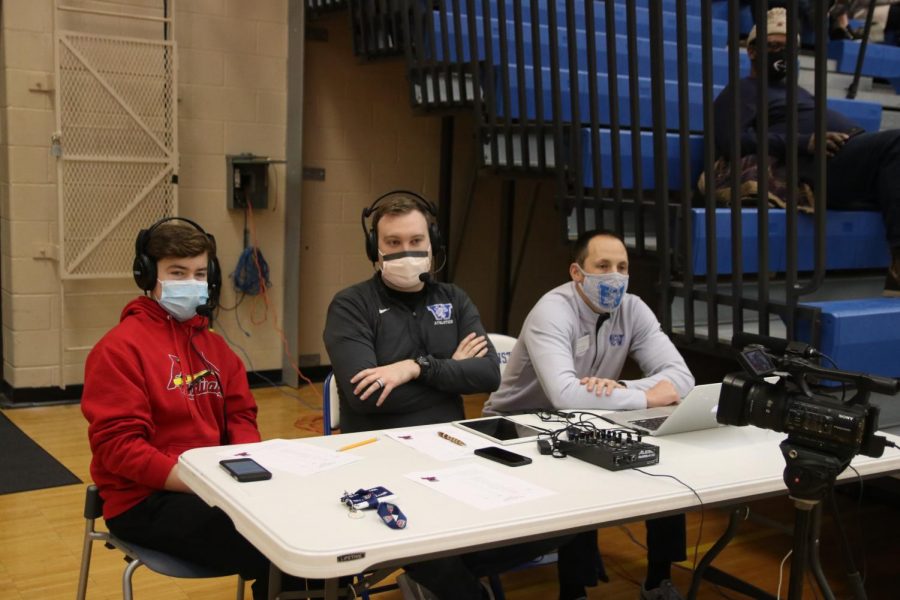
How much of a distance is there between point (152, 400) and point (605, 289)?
1.38 metres

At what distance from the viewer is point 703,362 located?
4.12m

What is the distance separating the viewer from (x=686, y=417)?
2258mm

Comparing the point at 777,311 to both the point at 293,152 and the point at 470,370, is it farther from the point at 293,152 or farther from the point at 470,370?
the point at 293,152

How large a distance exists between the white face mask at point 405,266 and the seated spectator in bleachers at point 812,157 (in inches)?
51.9

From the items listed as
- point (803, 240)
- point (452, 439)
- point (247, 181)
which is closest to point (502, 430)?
point (452, 439)

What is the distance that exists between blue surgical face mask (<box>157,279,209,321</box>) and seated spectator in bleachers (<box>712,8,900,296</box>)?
1968mm

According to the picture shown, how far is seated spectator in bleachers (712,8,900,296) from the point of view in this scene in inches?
134

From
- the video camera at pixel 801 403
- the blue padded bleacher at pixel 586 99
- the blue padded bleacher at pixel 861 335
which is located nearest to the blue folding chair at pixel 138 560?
the video camera at pixel 801 403

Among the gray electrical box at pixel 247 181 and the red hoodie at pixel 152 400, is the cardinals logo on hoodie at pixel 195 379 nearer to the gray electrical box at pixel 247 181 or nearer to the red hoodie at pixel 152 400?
the red hoodie at pixel 152 400

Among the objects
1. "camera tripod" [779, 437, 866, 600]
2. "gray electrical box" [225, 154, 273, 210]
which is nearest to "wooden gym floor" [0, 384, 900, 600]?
"camera tripod" [779, 437, 866, 600]

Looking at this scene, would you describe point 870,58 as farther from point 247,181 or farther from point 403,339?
point 403,339

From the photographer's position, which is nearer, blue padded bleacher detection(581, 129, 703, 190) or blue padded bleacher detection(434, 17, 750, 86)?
blue padded bleacher detection(581, 129, 703, 190)

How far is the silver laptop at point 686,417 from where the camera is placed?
86.9 inches

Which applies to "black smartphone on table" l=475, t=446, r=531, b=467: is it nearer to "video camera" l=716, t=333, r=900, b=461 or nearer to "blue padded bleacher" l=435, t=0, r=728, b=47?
"video camera" l=716, t=333, r=900, b=461
